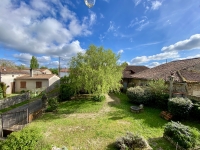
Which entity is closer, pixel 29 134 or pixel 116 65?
pixel 29 134

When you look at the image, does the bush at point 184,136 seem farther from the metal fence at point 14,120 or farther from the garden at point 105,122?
the metal fence at point 14,120

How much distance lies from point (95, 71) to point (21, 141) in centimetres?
854

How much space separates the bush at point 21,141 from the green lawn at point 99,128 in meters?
0.56

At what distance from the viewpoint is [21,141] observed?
163 inches

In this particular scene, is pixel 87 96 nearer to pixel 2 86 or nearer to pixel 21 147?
pixel 21 147

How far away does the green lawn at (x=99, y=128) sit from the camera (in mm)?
5890

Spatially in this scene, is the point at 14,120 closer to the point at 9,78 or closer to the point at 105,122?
the point at 105,122

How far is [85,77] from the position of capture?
11570 millimetres

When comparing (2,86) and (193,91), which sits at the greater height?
(2,86)

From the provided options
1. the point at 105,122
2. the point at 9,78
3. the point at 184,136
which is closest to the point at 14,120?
the point at 105,122

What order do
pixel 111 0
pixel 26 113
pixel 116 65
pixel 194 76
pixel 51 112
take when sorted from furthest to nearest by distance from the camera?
pixel 116 65 < pixel 194 76 < pixel 51 112 < pixel 26 113 < pixel 111 0

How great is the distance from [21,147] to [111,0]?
9.55 meters

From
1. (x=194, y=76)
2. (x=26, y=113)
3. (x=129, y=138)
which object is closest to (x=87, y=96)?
(x=26, y=113)

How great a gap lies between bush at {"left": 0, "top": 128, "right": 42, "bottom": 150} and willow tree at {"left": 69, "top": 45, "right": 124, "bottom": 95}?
A: 7503 mm
